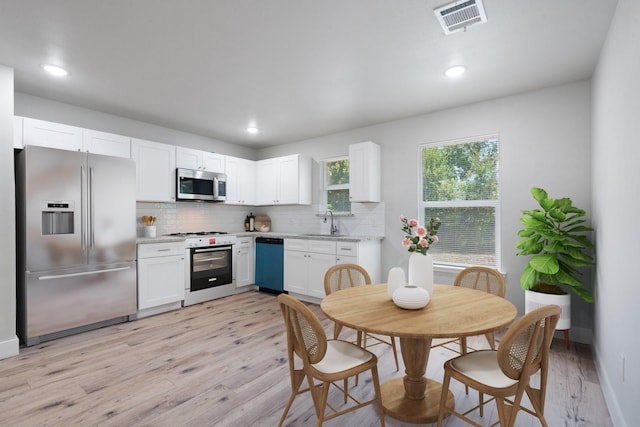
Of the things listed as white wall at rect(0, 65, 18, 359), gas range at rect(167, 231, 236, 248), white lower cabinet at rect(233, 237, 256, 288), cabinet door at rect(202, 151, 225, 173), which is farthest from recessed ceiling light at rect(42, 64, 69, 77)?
white lower cabinet at rect(233, 237, 256, 288)

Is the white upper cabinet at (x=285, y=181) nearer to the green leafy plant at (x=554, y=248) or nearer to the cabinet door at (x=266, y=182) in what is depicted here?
the cabinet door at (x=266, y=182)

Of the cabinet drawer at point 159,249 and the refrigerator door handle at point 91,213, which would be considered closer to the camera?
the refrigerator door handle at point 91,213

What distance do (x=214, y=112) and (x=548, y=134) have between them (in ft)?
12.6

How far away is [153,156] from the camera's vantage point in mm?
4441

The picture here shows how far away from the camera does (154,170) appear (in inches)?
175

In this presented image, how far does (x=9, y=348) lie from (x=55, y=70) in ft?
8.37

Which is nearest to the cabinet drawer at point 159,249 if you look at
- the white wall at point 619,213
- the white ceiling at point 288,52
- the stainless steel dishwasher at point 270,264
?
the stainless steel dishwasher at point 270,264

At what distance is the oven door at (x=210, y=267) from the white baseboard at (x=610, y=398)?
4367 millimetres

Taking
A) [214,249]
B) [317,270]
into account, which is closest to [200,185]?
[214,249]

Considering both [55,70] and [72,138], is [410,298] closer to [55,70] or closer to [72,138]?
[55,70]

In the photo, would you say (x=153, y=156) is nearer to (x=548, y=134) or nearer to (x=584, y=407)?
(x=548, y=134)

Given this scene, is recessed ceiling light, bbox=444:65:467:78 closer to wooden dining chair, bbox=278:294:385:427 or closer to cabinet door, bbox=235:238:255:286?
wooden dining chair, bbox=278:294:385:427

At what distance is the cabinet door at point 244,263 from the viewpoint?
17.1 ft

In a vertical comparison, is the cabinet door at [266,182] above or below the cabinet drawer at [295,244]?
above
